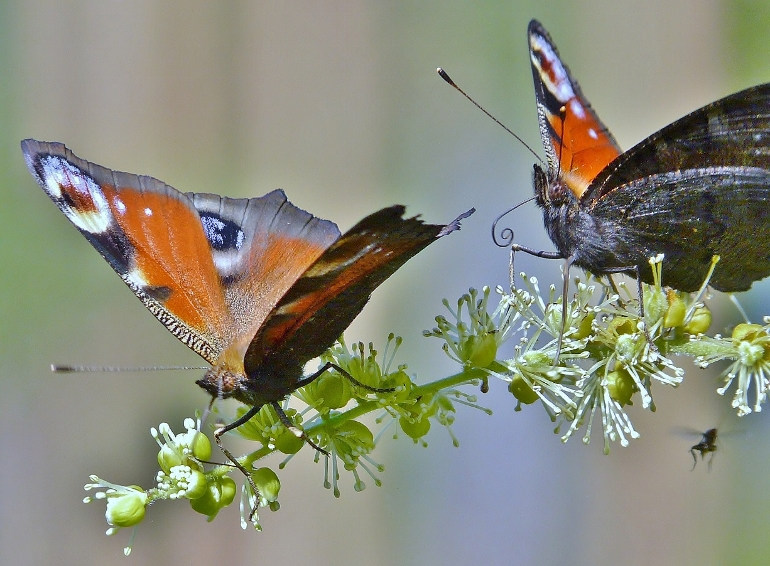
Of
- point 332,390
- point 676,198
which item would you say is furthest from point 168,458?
point 676,198

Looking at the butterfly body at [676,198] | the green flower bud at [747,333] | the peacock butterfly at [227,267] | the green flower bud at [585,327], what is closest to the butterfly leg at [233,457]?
the peacock butterfly at [227,267]

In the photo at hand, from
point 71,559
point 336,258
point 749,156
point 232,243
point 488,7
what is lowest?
point 71,559

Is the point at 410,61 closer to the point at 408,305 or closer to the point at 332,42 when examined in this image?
the point at 332,42

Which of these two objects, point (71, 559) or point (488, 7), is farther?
point (488, 7)

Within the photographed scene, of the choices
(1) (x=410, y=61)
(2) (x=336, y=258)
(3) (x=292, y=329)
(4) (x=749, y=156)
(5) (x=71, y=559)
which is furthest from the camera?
(1) (x=410, y=61)

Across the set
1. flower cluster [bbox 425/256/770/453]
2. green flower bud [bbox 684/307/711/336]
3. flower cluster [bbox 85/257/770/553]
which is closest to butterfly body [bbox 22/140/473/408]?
flower cluster [bbox 85/257/770/553]

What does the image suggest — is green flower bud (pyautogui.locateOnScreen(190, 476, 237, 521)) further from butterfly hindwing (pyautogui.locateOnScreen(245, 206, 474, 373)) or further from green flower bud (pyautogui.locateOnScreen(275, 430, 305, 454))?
butterfly hindwing (pyautogui.locateOnScreen(245, 206, 474, 373))

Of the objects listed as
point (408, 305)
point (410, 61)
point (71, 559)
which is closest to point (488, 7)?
point (410, 61)

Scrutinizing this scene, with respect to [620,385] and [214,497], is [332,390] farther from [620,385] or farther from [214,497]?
[620,385]
